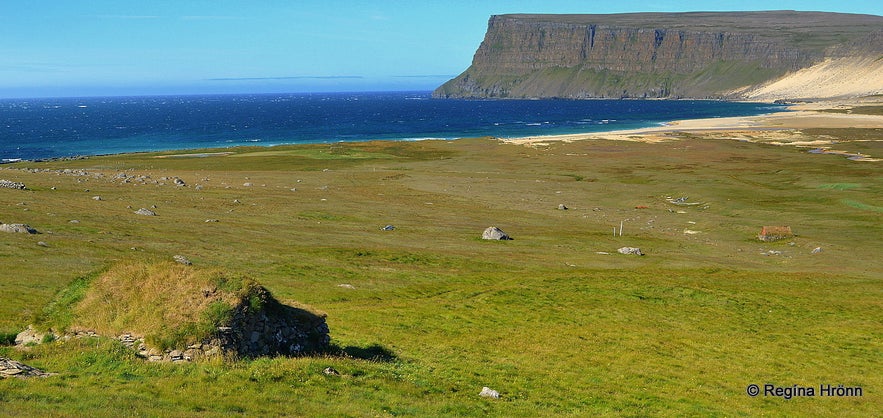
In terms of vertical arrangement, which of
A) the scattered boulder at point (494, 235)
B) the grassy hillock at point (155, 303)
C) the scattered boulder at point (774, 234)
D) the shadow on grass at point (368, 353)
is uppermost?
the grassy hillock at point (155, 303)

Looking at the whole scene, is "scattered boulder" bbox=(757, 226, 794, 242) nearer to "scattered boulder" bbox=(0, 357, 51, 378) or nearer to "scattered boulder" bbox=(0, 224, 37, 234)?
"scattered boulder" bbox=(0, 224, 37, 234)

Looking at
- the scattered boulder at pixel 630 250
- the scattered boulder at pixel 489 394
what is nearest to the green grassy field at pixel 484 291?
the scattered boulder at pixel 489 394

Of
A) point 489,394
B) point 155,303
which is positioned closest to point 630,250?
point 489,394

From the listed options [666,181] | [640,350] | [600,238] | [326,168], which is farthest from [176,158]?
[640,350]

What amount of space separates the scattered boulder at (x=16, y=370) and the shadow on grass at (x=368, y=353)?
1133 cm

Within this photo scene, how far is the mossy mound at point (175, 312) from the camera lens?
25578mm

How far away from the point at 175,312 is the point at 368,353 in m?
9.43

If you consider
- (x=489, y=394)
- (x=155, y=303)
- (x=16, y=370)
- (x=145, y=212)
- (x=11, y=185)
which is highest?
(x=155, y=303)

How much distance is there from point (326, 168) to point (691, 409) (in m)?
117

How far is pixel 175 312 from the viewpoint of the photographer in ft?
84.7

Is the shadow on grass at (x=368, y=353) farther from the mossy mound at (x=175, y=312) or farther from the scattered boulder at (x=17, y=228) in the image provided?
the scattered boulder at (x=17, y=228)

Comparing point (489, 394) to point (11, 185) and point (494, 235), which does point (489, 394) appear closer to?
point (494, 235)

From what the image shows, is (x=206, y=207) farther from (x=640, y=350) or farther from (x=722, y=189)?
(x=722, y=189)

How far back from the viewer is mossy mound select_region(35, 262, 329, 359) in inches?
1007
